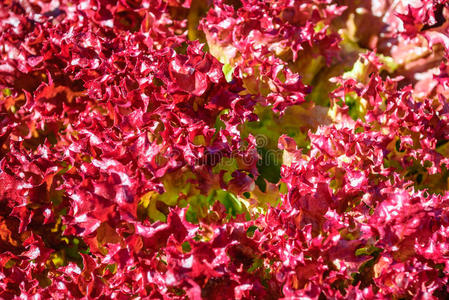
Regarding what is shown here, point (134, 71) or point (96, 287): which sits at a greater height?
point (134, 71)

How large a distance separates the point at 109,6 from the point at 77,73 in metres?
0.34

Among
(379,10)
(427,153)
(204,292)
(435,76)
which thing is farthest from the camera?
(379,10)

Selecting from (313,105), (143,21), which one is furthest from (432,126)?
(143,21)

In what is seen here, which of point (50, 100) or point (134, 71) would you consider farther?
point (50, 100)

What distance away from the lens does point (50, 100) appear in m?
1.63

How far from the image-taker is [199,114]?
55.7 inches

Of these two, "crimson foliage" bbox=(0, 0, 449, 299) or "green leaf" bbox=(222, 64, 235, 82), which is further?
"green leaf" bbox=(222, 64, 235, 82)

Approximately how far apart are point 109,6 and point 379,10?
3.58 ft

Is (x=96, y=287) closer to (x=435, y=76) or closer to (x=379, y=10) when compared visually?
(x=435, y=76)

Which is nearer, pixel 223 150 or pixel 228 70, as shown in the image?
pixel 223 150

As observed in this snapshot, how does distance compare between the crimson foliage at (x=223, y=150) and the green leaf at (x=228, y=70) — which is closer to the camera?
the crimson foliage at (x=223, y=150)

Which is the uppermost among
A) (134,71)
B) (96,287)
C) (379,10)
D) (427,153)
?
(379,10)

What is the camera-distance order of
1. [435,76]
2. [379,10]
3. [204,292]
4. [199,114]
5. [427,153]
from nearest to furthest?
[204,292], [199,114], [427,153], [435,76], [379,10]

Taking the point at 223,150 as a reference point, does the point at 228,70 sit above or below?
above
